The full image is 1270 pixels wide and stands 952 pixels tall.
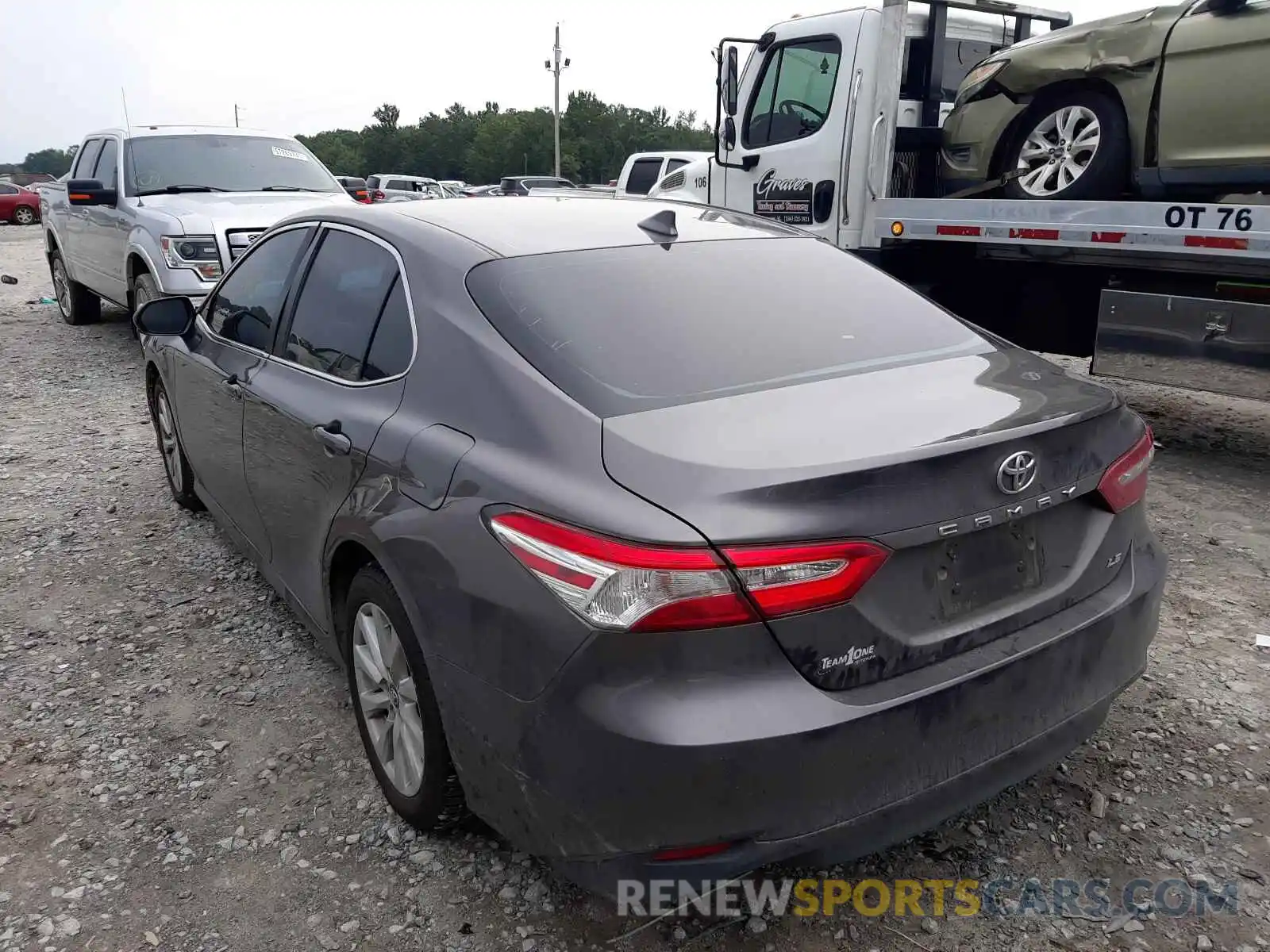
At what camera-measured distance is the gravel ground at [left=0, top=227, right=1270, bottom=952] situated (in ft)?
7.78

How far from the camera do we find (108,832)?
9.02 ft

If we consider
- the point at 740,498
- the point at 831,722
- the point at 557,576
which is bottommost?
the point at 831,722

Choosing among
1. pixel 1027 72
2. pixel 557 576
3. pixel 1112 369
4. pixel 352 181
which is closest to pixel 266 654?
pixel 557 576

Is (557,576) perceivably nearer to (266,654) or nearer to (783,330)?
(783,330)

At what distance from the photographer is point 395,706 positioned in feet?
8.57

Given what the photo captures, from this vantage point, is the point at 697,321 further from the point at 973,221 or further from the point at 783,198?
the point at 783,198

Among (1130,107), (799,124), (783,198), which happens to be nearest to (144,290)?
(783,198)

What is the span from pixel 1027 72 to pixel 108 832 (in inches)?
237

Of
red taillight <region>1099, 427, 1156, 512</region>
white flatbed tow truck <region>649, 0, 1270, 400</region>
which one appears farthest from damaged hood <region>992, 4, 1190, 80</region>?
red taillight <region>1099, 427, 1156, 512</region>

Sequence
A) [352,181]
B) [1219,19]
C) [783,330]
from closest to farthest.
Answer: [783,330], [1219,19], [352,181]

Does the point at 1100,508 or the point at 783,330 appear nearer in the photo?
the point at 1100,508

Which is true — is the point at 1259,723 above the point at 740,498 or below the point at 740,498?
below

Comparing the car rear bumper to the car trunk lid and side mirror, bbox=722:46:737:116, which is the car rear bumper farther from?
side mirror, bbox=722:46:737:116

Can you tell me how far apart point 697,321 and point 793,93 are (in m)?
5.59
